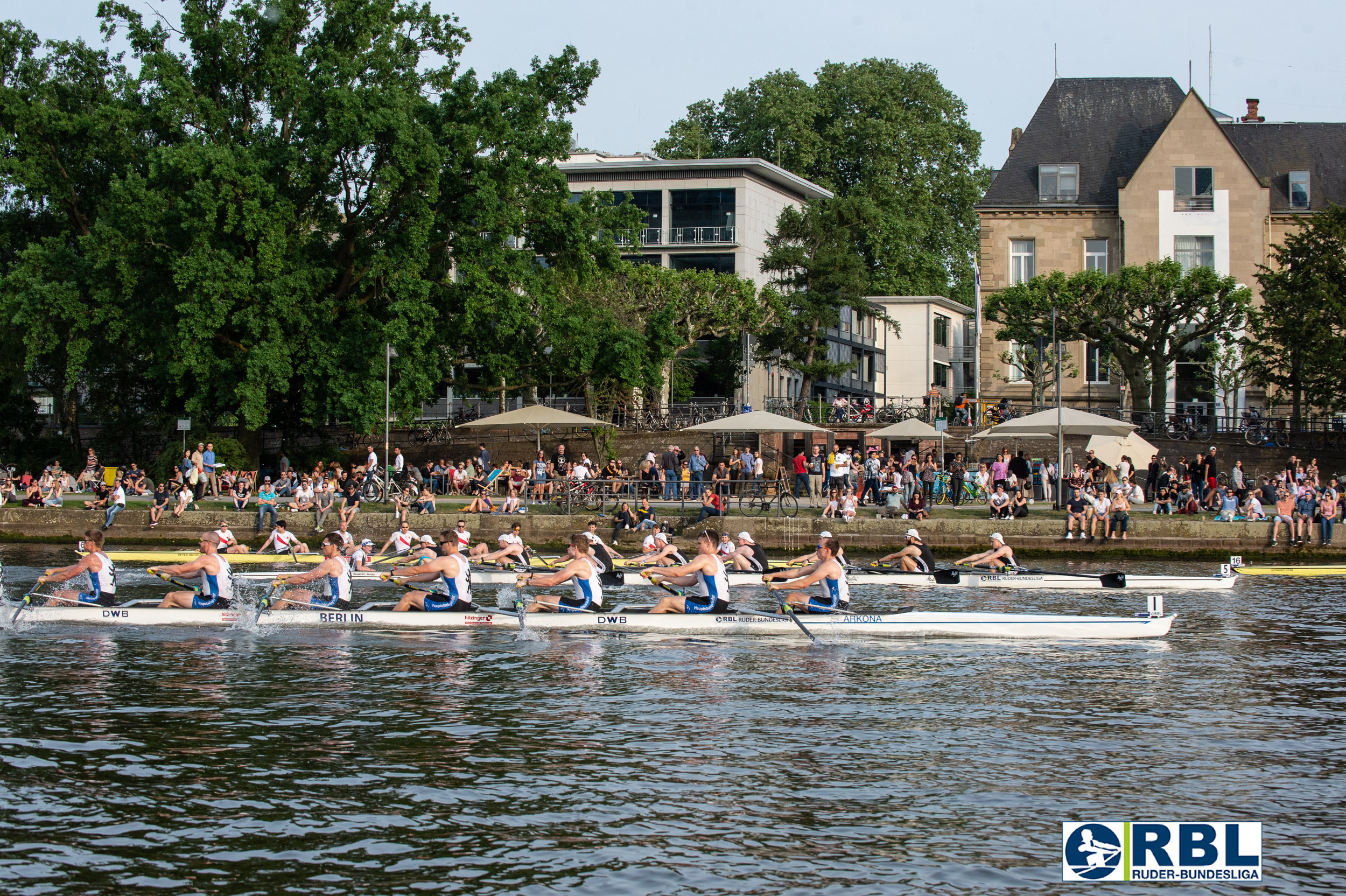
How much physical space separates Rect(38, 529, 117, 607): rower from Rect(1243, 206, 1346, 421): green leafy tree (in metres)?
34.7

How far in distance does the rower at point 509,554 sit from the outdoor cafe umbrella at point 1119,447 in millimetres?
18147

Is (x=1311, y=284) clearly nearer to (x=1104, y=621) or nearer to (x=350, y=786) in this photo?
(x=1104, y=621)

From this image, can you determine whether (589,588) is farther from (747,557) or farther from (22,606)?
(22,606)

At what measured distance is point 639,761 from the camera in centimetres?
1159

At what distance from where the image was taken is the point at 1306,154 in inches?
2044

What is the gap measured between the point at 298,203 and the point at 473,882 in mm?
35566

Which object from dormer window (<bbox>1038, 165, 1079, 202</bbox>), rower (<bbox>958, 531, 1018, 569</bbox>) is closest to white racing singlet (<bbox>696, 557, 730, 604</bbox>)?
rower (<bbox>958, 531, 1018, 569</bbox>)

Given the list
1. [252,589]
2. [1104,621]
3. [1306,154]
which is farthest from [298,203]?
[1306,154]

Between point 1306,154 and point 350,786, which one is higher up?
point 1306,154

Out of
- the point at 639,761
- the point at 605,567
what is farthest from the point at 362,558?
the point at 639,761

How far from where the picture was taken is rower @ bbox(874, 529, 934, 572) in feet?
79.2

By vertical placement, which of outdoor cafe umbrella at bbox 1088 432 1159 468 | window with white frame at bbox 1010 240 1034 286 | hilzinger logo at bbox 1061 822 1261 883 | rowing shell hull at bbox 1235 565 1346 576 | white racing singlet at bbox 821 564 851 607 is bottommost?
hilzinger logo at bbox 1061 822 1261 883

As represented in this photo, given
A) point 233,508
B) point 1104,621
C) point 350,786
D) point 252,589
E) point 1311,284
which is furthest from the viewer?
point 1311,284

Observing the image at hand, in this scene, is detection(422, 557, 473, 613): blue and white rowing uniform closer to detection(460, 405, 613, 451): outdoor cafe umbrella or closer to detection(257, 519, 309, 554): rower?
detection(257, 519, 309, 554): rower
